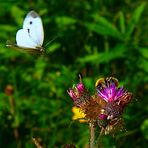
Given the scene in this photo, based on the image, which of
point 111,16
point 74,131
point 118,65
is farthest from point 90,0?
point 74,131

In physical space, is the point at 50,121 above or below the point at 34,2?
below

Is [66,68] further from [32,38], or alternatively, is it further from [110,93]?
[110,93]

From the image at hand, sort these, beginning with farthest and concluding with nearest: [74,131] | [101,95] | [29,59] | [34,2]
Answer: [34,2] < [29,59] < [74,131] < [101,95]

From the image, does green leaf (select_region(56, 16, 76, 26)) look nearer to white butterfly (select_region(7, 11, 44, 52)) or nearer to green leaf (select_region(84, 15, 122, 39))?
green leaf (select_region(84, 15, 122, 39))

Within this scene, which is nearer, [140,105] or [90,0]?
[140,105]

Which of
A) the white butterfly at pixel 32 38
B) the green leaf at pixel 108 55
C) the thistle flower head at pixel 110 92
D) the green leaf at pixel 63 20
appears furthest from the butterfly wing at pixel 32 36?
the green leaf at pixel 63 20

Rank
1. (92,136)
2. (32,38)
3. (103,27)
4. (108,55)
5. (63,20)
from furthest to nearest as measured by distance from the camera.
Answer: (63,20) < (103,27) < (108,55) < (32,38) < (92,136)

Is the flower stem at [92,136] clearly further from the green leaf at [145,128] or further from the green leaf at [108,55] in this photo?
the green leaf at [108,55]

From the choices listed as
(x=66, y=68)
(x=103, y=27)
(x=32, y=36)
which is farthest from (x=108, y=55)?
(x=32, y=36)

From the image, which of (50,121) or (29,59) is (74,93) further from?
(29,59)
